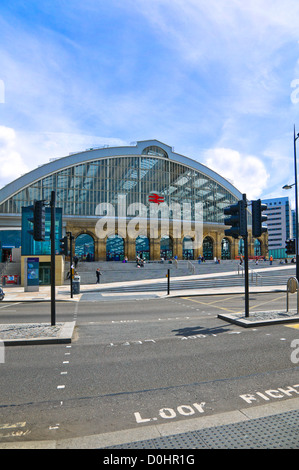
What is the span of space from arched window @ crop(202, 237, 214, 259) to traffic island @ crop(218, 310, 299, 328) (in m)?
53.4

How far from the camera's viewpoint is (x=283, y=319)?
446 inches

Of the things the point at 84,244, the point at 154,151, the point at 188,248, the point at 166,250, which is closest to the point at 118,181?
the point at 154,151

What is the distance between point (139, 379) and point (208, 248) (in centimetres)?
6439

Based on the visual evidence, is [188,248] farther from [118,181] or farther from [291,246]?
[291,246]

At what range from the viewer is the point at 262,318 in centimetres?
1158

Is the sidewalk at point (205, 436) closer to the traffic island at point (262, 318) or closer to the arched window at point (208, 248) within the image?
the traffic island at point (262, 318)

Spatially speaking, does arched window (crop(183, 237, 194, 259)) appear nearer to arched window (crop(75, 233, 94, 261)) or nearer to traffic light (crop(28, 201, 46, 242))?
arched window (crop(75, 233, 94, 261))

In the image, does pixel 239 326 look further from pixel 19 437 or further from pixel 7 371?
pixel 19 437

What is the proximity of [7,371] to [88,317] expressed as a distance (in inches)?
275

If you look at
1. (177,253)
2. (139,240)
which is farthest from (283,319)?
(139,240)

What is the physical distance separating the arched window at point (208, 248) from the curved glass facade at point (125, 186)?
15.0 ft

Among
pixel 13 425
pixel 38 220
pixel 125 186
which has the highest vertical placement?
pixel 125 186

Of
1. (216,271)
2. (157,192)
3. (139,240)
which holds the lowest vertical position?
(216,271)

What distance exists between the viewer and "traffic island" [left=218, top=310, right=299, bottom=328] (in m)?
10.8
